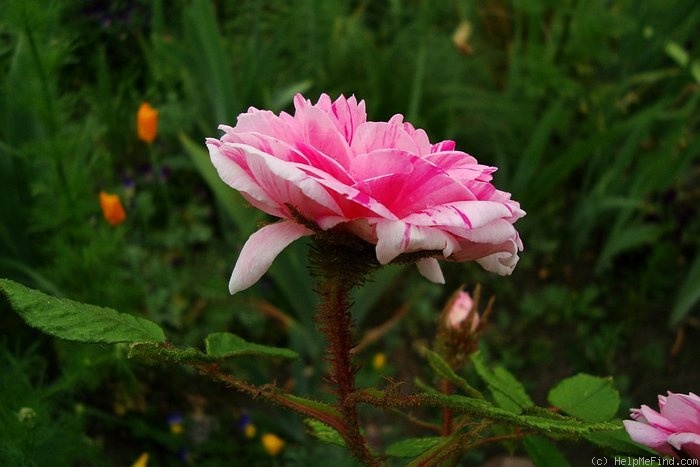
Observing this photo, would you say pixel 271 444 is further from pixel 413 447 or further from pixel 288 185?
pixel 288 185

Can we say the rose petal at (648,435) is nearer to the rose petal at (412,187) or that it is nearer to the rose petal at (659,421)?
the rose petal at (659,421)

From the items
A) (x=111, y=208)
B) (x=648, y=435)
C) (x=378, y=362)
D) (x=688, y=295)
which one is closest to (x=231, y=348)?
(x=648, y=435)

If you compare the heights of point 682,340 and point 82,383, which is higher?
point 82,383

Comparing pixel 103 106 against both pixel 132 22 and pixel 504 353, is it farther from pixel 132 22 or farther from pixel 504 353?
pixel 504 353

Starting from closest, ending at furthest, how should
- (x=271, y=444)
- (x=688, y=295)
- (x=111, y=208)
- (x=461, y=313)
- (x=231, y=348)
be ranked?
(x=231, y=348), (x=461, y=313), (x=111, y=208), (x=271, y=444), (x=688, y=295)

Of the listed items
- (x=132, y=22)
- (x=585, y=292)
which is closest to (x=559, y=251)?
(x=585, y=292)

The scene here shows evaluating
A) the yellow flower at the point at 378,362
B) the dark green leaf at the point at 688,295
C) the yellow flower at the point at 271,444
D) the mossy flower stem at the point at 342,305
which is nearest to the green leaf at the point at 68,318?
the mossy flower stem at the point at 342,305
